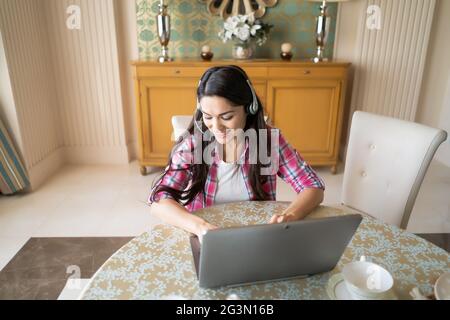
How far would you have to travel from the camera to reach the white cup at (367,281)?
2.54 ft

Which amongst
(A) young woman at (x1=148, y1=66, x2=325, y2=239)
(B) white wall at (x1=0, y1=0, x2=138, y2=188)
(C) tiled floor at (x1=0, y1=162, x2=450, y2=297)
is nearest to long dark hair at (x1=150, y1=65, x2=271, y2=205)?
(A) young woman at (x1=148, y1=66, x2=325, y2=239)

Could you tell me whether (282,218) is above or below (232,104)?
below

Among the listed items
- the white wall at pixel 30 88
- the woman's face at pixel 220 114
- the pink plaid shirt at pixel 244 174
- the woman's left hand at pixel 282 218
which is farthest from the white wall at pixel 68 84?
the woman's left hand at pixel 282 218

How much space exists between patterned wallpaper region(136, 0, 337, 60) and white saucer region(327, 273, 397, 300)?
2788mm

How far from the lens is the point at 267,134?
1351mm

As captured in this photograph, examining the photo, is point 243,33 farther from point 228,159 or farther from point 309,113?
point 228,159

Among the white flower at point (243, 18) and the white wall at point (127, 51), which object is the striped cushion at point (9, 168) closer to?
the white wall at point (127, 51)

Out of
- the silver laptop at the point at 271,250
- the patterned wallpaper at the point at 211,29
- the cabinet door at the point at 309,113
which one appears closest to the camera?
the silver laptop at the point at 271,250

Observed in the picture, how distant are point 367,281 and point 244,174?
619 mm

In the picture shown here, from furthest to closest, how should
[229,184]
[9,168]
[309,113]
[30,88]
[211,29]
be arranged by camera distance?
[211,29]
[309,113]
[30,88]
[9,168]
[229,184]

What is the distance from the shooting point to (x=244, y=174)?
53.6 inches

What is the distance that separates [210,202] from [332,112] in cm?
212

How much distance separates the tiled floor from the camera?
93.4 inches

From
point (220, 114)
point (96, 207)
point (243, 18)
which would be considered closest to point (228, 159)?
point (220, 114)
